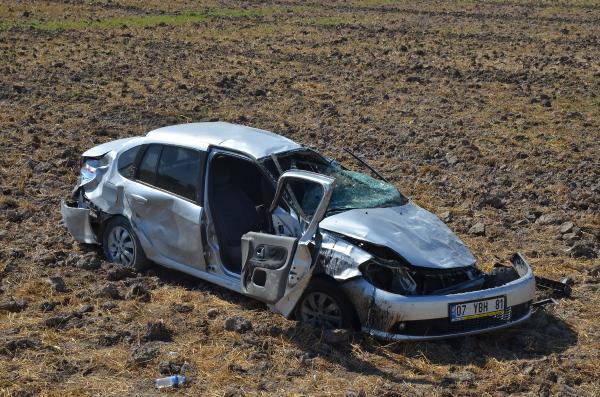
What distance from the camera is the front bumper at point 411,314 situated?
26.5 ft

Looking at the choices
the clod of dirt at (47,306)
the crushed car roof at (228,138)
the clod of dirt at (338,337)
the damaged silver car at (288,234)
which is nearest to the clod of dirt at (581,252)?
the damaged silver car at (288,234)

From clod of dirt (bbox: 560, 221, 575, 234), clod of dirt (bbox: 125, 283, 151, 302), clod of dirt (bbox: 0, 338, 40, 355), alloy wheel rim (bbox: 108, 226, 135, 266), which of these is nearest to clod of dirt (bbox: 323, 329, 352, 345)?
clod of dirt (bbox: 125, 283, 151, 302)

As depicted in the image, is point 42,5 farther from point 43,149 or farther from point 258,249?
point 258,249

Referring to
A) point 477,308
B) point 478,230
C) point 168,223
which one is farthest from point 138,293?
point 478,230

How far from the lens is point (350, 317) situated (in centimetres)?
833

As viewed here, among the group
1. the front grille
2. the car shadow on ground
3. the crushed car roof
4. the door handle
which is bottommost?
the car shadow on ground

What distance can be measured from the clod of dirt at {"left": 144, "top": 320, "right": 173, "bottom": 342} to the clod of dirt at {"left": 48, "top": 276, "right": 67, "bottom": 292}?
4.52 ft

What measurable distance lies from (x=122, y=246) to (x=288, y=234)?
2073 millimetres

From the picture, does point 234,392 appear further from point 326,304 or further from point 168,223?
point 168,223

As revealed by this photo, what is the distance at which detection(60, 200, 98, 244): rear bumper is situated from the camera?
34.1ft

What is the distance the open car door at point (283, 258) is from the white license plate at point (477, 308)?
1.19 meters

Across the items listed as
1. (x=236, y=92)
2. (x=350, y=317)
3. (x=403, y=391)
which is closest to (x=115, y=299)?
(x=350, y=317)

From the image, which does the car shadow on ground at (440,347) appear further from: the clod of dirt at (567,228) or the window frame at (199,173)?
the clod of dirt at (567,228)

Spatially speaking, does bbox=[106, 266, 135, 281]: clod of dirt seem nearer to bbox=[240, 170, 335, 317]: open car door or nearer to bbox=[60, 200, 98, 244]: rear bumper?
bbox=[60, 200, 98, 244]: rear bumper
